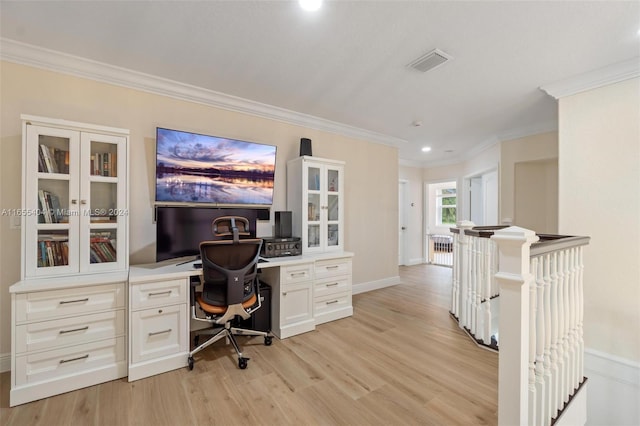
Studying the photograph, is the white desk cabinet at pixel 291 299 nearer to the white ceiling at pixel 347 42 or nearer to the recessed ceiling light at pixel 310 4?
the white ceiling at pixel 347 42

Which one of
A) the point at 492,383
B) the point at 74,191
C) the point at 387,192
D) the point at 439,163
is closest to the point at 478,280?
the point at 492,383

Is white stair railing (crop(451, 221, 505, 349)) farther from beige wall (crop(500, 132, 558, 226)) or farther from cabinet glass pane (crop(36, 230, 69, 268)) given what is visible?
cabinet glass pane (crop(36, 230, 69, 268))

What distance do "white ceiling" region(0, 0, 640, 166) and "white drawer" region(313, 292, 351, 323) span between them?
2.35 metres


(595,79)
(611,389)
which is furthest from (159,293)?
(595,79)

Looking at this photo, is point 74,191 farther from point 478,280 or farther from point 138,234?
point 478,280

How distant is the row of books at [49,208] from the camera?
2.04 meters

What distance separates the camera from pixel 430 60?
2297 mm

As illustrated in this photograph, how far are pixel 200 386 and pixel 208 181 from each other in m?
1.88

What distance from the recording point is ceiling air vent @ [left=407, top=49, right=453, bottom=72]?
2.21m

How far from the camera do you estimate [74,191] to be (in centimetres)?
212

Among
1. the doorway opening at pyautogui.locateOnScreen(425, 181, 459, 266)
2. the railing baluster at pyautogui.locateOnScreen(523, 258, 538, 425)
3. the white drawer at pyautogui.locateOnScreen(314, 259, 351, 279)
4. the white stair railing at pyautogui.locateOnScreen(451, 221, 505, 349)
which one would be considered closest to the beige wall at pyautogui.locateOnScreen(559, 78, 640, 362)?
the white stair railing at pyautogui.locateOnScreen(451, 221, 505, 349)

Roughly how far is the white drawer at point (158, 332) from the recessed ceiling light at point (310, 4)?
94.6 inches

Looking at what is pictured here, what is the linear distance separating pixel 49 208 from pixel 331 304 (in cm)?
276

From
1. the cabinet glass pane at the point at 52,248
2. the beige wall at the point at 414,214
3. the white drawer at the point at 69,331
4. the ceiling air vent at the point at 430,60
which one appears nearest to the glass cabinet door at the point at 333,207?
the ceiling air vent at the point at 430,60
